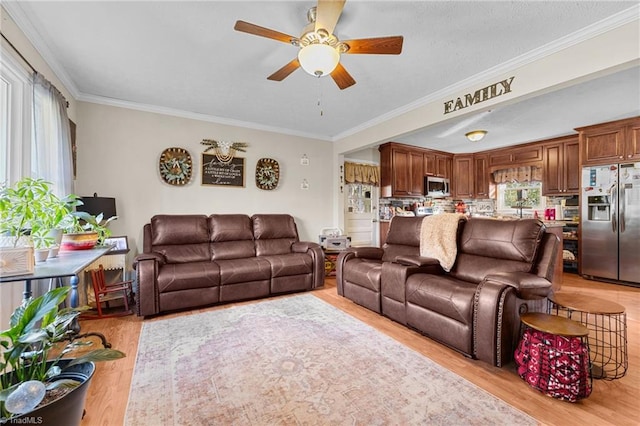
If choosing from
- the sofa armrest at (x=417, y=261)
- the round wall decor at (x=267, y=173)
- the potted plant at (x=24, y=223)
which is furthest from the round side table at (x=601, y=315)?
the round wall decor at (x=267, y=173)

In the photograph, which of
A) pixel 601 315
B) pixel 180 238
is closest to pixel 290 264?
pixel 180 238

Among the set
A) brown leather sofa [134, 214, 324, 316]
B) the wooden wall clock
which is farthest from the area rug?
the wooden wall clock

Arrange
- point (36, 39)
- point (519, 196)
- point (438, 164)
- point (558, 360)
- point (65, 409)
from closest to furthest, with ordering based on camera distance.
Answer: point (65, 409) < point (558, 360) < point (36, 39) < point (519, 196) < point (438, 164)

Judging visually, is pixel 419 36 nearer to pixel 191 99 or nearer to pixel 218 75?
pixel 218 75

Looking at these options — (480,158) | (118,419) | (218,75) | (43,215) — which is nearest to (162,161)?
(218,75)

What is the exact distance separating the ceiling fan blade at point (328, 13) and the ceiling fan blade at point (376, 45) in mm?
184

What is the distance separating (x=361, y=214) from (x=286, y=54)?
370 centimetres

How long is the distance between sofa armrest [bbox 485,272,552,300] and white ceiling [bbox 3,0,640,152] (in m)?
1.93

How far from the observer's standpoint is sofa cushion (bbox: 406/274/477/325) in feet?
7.01

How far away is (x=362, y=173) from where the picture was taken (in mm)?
5641

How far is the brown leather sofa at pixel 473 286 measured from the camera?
78.5 inches

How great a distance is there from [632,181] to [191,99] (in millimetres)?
6297

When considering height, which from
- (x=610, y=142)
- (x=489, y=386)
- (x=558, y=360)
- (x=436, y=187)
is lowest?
(x=489, y=386)

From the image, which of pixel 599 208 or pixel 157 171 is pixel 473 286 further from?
pixel 157 171
